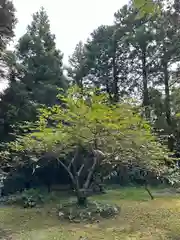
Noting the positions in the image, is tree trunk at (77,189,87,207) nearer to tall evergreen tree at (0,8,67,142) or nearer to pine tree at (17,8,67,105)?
tall evergreen tree at (0,8,67,142)

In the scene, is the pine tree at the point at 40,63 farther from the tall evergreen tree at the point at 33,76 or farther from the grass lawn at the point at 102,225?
the grass lawn at the point at 102,225

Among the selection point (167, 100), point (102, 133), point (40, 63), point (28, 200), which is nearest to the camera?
point (102, 133)

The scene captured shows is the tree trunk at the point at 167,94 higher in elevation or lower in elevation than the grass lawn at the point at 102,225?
higher

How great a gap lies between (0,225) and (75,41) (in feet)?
49.5

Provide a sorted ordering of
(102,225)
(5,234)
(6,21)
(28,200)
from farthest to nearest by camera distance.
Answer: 1. (6,21)
2. (28,200)
3. (102,225)
4. (5,234)

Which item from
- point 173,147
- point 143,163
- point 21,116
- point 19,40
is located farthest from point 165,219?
point 19,40

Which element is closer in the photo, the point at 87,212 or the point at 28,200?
the point at 87,212

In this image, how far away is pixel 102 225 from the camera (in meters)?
8.16

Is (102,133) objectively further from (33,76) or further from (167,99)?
(167,99)

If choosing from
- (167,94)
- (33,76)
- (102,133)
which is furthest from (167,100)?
(102,133)

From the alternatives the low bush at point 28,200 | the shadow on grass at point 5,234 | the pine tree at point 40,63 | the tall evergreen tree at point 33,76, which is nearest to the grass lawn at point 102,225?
the shadow on grass at point 5,234

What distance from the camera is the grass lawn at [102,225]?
7191 mm

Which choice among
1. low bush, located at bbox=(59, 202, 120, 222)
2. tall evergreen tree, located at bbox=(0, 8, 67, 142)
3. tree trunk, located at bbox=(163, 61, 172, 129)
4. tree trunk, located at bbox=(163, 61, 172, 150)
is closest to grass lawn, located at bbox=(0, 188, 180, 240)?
low bush, located at bbox=(59, 202, 120, 222)

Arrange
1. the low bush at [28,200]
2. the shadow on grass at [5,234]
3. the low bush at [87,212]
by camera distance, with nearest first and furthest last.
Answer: the shadow on grass at [5,234] < the low bush at [87,212] < the low bush at [28,200]
